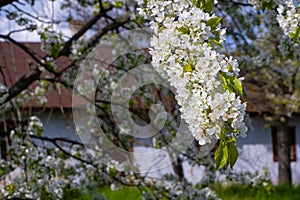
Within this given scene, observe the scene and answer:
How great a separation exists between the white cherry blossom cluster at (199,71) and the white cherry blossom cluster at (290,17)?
594 mm

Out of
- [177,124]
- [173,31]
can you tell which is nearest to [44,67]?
[177,124]

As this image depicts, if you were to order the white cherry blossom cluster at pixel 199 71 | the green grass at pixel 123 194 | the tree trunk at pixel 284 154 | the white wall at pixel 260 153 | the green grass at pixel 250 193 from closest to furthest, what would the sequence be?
Answer: the white cherry blossom cluster at pixel 199 71 → the green grass at pixel 123 194 → the green grass at pixel 250 193 → the tree trunk at pixel 284 154 → the white wall at pixel 260 153

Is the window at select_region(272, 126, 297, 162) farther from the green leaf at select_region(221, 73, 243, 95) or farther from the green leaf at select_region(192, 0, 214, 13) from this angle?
the green leaf at select_region(221, 73, 243, 95)

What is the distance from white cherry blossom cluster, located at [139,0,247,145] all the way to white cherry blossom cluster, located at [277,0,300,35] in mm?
594

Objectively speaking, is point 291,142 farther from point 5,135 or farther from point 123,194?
point 5,135

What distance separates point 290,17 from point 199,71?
0.78 metres

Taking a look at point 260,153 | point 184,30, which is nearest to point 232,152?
point 184,30

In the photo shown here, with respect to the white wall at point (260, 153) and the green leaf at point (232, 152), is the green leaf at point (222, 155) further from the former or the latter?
the white wall at point (260, 153)

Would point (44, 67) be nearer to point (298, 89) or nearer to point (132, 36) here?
point (132, 36)

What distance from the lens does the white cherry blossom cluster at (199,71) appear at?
123 cm

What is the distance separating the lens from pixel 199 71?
50.1 inches

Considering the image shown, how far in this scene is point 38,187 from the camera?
116 inches

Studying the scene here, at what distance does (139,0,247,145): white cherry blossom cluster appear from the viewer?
123cm

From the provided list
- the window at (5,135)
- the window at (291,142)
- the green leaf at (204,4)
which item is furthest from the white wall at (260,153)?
the green leaf at (204,4)
